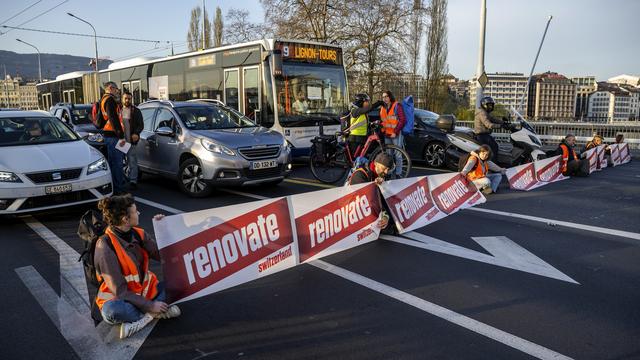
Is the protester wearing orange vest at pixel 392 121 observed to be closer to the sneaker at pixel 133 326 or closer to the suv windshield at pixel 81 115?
the sneaker at pixel 133 326

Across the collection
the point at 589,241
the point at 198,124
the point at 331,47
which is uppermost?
the point at 331,47

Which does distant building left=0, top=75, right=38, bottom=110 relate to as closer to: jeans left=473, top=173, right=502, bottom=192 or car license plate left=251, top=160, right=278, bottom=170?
car license plate left=251, top=160, right=278, bottom=170

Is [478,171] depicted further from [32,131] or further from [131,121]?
[32,131]

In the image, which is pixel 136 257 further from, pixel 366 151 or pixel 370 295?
pixel 366 151

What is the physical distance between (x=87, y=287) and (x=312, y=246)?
2.20 metres

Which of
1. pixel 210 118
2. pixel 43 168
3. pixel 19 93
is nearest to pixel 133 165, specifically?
pixel 210 118

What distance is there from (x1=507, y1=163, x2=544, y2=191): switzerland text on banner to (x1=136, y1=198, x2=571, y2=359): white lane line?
20.1 ft

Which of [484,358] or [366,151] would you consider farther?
[366,151]

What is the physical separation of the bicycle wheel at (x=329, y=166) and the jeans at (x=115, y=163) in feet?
12.4

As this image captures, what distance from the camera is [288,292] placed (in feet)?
14.5

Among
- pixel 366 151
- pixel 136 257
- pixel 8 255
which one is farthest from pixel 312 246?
pixel 366 151

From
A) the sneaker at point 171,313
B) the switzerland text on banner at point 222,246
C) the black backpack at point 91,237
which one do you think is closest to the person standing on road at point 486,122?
the switzerland text on banner at point 222,246

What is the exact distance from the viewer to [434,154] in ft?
42.7

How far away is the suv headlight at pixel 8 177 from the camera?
21.7ft
